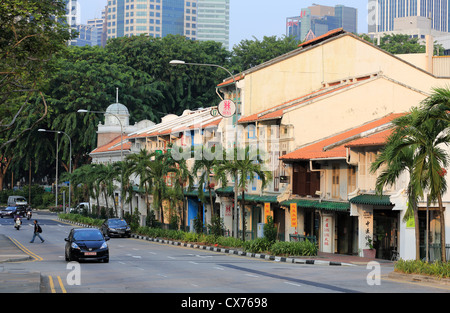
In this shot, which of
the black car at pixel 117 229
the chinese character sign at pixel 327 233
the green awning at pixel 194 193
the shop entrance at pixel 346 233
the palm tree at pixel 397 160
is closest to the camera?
the palm tree at pixel 397 160

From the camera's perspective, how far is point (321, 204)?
40656 millimetres

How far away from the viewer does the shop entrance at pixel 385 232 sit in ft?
124

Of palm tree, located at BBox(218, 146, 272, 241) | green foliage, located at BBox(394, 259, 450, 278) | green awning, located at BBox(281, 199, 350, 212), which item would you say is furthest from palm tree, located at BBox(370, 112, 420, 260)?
palm tree, located at BBox(218, 146, 272, 241)

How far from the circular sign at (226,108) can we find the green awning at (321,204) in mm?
6213

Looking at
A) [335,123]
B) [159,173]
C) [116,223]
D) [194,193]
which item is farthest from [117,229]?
[335,123]

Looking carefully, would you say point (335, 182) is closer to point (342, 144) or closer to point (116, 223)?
point (342, 144)

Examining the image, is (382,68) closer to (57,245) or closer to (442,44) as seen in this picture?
(57,245)

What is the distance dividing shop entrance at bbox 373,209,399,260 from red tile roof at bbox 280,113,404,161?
3.67 m

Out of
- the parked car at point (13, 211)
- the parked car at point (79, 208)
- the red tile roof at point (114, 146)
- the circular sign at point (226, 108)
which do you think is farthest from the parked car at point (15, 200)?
the circular sign at point (226, 108)

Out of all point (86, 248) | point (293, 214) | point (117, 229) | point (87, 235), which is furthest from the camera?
point (117, 229)

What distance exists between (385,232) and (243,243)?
7768 millimetres

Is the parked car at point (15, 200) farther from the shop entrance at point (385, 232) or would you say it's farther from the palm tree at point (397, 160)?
the palm tree at point (397, 160)

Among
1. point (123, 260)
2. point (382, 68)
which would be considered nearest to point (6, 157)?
point (382, 68)
